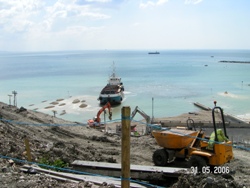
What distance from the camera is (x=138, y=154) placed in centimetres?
1308

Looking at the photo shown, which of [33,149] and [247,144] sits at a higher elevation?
[33,149]

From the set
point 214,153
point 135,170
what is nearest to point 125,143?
point 135,170

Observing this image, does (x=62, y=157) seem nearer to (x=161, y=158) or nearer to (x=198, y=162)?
(x=161, y=158)

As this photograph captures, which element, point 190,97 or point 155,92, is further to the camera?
point 155,92

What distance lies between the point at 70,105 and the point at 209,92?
30.7m

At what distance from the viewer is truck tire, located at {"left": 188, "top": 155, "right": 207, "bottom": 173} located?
920cm

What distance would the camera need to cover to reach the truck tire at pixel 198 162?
30.2 feet

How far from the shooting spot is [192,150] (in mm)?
10219

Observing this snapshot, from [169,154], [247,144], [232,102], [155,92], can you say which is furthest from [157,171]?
[155,92]

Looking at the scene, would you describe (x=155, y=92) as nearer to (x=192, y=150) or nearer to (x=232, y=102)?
(x=232, y=102)

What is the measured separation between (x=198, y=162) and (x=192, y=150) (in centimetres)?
92

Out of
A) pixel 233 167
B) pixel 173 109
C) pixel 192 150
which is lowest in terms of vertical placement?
pixel 173 109

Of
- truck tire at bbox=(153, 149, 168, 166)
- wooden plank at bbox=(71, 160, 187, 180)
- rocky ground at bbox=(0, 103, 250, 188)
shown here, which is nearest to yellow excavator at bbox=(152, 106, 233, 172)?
truck tire at bbox=(153, 149, 168, 166)

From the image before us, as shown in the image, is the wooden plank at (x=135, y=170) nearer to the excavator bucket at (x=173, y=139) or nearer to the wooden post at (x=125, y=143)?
the excavator bucket at (x=173, y=139)
